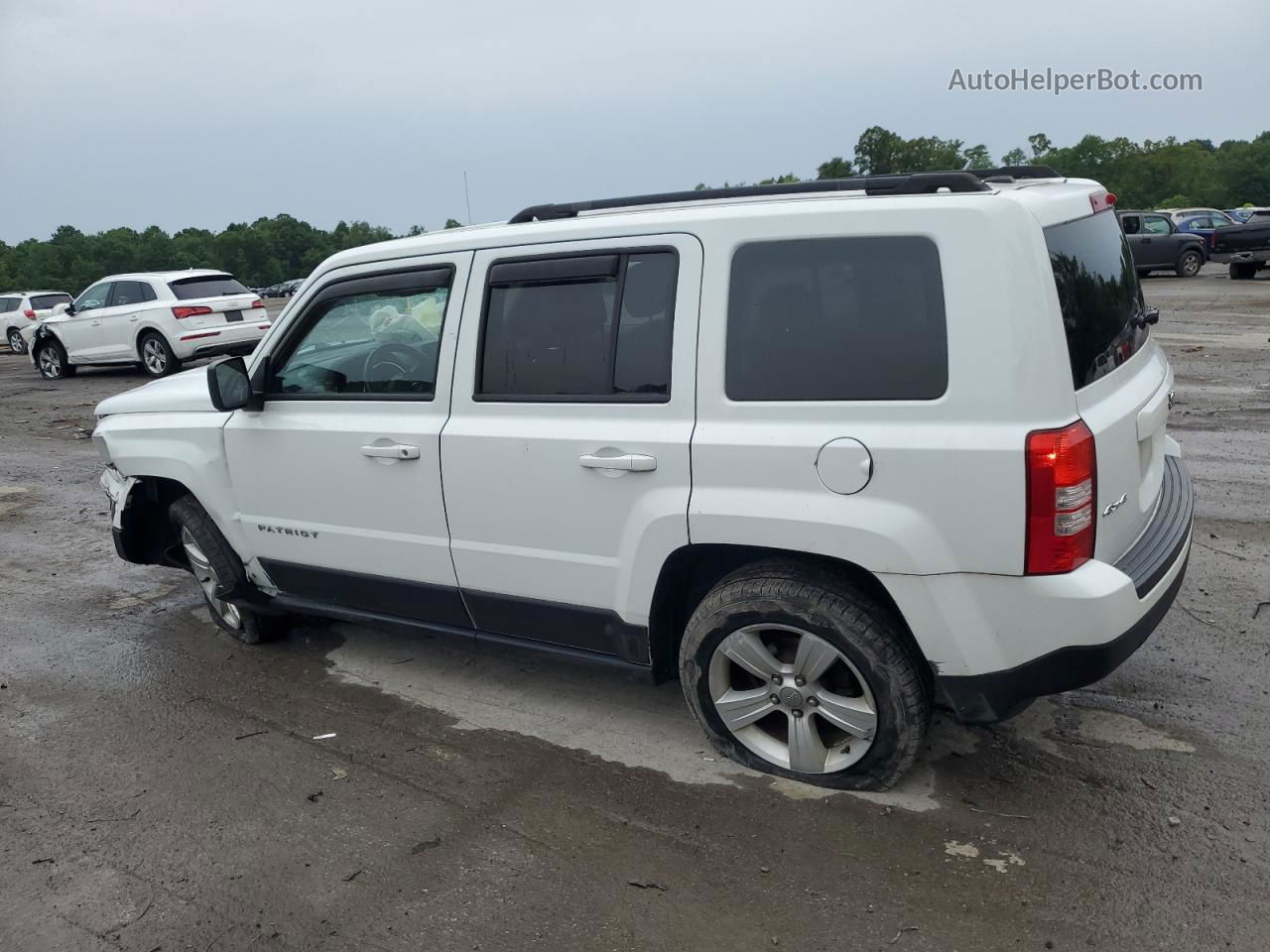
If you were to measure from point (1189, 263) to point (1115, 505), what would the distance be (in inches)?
1056

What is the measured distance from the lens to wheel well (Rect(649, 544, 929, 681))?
333 cm

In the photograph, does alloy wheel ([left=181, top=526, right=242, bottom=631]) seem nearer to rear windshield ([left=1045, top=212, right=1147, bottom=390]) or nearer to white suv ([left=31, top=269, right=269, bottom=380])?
rear windshield ([left=1045, top=212, right=1147, bottom=390])

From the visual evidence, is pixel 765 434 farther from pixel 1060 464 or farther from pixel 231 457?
pixel 231 457

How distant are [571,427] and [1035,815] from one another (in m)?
2.00

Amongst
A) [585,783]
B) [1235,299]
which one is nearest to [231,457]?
[585,783]

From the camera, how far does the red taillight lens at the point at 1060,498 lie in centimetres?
287

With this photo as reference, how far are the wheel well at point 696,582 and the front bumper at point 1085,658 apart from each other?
22 cm

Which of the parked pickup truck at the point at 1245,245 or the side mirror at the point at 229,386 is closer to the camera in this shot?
the side mirror at the point at 229,386

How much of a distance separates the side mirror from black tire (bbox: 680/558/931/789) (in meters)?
2.28

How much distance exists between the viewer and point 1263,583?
5.11 meters

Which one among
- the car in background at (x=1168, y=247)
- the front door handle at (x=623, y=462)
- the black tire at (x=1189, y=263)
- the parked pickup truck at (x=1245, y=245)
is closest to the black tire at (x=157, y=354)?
the front door handle at (x=623, y=462)

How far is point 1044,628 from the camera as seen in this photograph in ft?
9.85

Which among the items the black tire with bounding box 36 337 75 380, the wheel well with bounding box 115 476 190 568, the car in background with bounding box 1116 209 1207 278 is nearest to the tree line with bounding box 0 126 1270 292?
the car in background with bounding box 1116 209 1207 278

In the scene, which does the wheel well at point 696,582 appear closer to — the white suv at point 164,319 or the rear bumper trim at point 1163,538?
the rear bumper trim at point 1163,538
